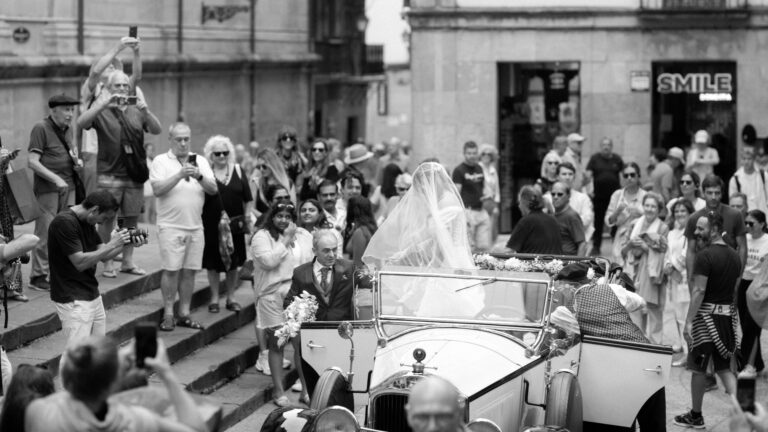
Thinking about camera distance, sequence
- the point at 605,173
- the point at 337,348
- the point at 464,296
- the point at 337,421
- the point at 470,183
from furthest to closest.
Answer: the point at 605,173, the point at 470,183, the point at 337,348, the point at 464,296, the point at 337,421

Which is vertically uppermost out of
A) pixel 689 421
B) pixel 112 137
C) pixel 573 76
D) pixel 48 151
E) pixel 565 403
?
pixel 573 76

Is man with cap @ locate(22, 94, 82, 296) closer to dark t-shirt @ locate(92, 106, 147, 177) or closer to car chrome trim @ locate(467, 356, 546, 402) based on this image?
dark t-shirt @ locate(92, 106, 147, 177)

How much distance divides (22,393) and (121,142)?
670cm

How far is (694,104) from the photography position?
23.0m

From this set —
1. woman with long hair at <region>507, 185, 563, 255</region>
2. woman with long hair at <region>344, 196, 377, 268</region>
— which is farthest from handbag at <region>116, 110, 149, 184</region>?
woman with long hair at <region>507, 185, 563, 255</region>

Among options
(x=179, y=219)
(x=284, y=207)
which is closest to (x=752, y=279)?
(x=284, y=207)

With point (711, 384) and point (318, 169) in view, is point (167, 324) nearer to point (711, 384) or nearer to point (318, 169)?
point (318, 169)

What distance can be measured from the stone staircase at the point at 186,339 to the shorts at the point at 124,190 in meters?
0.68

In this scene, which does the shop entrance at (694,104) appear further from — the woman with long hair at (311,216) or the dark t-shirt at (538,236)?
the woman with long hair at (311,216)

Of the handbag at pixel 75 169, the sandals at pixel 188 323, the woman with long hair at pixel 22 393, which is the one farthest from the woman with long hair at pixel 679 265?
the woman with long hair at pixel 22 393

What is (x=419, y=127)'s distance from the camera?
2342 cm

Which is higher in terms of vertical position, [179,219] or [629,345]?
[179,219]

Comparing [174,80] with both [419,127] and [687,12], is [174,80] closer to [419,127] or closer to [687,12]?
[419,127]

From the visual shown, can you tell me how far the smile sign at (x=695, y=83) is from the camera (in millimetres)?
22953
